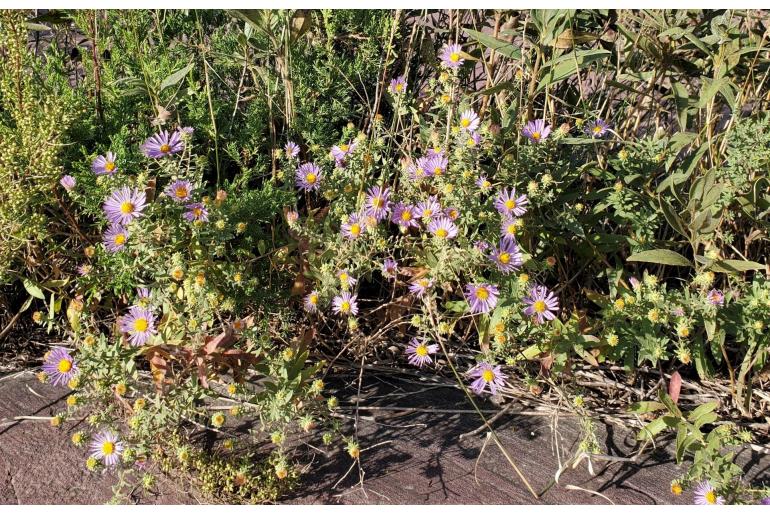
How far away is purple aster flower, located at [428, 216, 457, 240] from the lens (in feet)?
5.86

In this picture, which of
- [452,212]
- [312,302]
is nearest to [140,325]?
[312,302]

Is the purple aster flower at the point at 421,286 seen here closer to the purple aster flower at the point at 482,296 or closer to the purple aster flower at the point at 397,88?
the purple aster flower at the point at 482,296

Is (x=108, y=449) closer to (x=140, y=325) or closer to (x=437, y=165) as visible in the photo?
(x=140, y=325)

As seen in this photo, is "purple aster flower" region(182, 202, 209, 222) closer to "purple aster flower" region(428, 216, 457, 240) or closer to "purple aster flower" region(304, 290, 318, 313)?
"purple aster flower" region(304, 290, 318, 313)

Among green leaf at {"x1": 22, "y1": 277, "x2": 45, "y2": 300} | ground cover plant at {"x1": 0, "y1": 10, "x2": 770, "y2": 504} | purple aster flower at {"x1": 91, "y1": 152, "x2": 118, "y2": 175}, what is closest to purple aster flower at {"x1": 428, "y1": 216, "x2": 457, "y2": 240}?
ground cover plant at {"x1": 0, "y1": 10, "x2": 770, "y2": 504}

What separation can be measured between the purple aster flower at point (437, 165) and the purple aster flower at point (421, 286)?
0.88 feet

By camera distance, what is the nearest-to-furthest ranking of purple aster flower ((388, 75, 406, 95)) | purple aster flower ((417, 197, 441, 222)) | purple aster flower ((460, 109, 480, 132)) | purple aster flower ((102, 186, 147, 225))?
purple aster flower ((102, 186, 147, 225))
purple aster flower ((417, 197, 441, 222))
purple aster flower ((460, 109, 480, 132))
purple aster flower ((388, 75, 406, 95))

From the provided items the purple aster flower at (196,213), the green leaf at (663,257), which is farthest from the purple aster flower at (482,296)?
the purple aster flower at (196,213)

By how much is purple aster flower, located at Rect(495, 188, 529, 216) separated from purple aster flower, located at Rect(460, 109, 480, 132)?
20 cm

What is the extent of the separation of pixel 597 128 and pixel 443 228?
595 millimetres

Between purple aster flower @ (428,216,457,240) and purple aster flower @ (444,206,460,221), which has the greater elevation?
purple aster flower @ (444,206,460,221)

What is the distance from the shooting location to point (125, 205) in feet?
5.63

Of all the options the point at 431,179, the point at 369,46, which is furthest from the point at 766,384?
the point at 369,46

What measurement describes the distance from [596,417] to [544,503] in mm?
379
